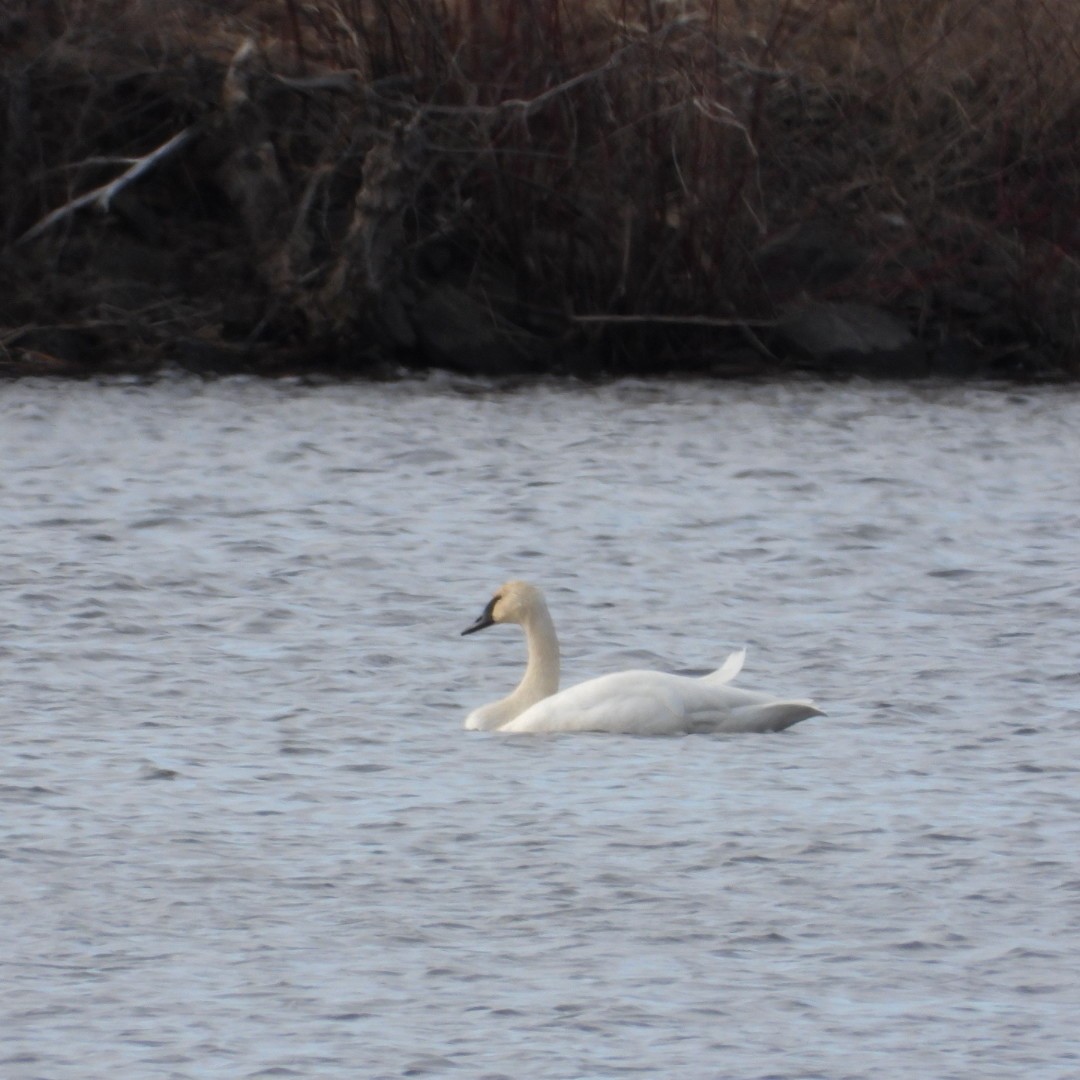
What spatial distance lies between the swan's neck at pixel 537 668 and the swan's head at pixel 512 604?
0.03 m

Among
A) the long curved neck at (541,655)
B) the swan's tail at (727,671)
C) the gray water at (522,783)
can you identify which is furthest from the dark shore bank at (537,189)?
the swan's tail at (727,671)

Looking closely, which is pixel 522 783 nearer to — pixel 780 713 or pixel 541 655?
pixel 780 713

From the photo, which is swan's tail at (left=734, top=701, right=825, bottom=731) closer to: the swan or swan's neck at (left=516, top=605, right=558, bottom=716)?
the swan

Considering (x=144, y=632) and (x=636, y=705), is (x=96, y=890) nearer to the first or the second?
(x=636, y=705)

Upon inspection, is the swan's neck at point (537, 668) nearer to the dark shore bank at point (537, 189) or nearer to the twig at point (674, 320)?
the dark shore bank at point (537, 189)

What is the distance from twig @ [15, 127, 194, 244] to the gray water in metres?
4.83

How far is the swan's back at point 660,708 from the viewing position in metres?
9.21

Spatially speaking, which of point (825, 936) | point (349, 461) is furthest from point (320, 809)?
point (349, 461)

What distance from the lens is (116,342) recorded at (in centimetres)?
2216

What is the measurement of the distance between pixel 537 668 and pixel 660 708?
29.1 inches

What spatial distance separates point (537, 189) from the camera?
22375mm

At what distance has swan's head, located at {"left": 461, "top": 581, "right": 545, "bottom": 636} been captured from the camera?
32.6ft

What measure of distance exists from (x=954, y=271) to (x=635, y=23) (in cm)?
348

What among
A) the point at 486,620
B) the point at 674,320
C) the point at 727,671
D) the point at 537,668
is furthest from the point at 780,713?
the point at 674,320
